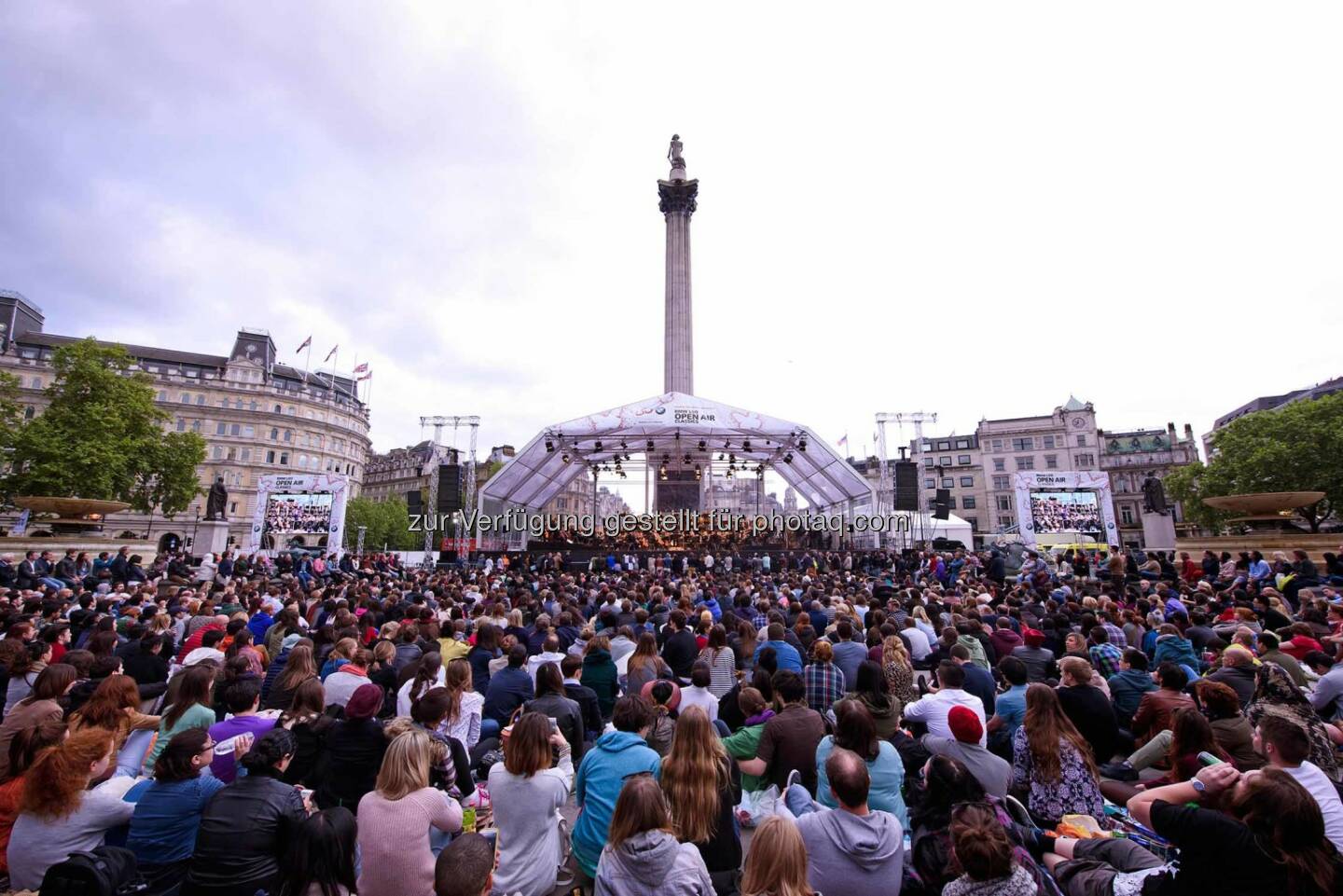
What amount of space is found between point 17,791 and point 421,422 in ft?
93.6

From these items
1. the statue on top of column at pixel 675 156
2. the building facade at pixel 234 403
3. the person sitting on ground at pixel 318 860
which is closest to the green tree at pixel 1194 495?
the statue on top of column at pixel 675 156

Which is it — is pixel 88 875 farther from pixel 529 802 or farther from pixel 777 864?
pixel 777 864

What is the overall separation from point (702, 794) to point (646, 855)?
0.88 m

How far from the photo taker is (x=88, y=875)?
2689 millimetres

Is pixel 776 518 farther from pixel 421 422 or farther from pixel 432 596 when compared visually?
pixel 432 596

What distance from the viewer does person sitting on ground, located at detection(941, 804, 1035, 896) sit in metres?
2.46

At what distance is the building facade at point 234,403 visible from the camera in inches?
2159

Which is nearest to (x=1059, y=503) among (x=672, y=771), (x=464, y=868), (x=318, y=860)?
(x=672, y=771)

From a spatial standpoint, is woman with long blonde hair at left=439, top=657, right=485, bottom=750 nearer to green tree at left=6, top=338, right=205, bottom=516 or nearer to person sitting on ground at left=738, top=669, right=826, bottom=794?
person sitting on ground at left=738, top=669, right=826, bottom=794

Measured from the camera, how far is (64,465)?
29812 mm

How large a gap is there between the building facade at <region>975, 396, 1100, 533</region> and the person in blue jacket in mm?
66569

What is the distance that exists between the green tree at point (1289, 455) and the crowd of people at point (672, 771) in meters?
38.9

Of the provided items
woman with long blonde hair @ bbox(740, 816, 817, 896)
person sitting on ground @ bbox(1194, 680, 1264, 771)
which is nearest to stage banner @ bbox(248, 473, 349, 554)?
woman with long blonde hair @ bbox(740, 816, 817, 896)

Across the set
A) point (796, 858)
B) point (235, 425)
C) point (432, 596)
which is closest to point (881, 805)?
point (796, 858)
